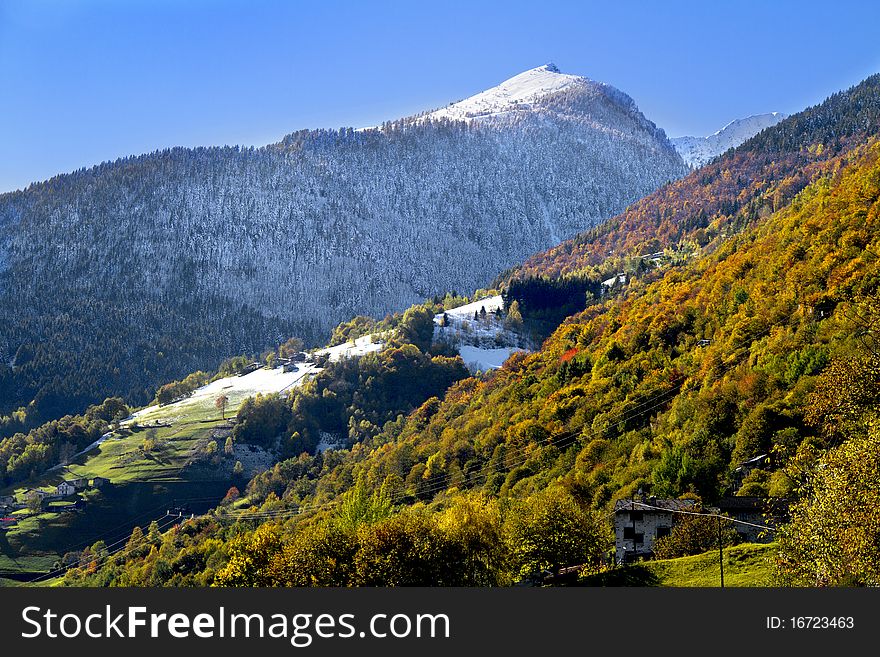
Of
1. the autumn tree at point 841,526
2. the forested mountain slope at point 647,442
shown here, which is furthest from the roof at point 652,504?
the autumn tree at point 841,526

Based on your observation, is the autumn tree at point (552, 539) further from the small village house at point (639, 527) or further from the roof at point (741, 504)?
the roof at point (741, 504)

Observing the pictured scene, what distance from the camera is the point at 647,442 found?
107312 mm

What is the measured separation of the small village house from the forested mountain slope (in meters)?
1.93

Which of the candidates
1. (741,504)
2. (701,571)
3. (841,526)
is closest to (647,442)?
(741,504)

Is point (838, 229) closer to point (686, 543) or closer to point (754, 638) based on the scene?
point (686, 543)

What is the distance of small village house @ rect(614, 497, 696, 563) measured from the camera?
81.5 metres

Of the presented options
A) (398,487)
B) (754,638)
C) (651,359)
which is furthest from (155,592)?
(398,487)

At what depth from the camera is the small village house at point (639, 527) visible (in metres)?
81.5

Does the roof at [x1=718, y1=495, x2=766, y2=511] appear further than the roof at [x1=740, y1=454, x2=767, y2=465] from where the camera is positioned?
No

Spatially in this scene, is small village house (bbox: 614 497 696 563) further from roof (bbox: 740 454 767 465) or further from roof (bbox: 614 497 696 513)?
roof (bbox: 740 454 767 465)

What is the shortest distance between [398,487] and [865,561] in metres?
126

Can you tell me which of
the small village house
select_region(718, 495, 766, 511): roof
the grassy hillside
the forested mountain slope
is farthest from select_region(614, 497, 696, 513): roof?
the grassy hillside

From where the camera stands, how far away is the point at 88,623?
46844mm

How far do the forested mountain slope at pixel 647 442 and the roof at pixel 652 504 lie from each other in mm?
2266
